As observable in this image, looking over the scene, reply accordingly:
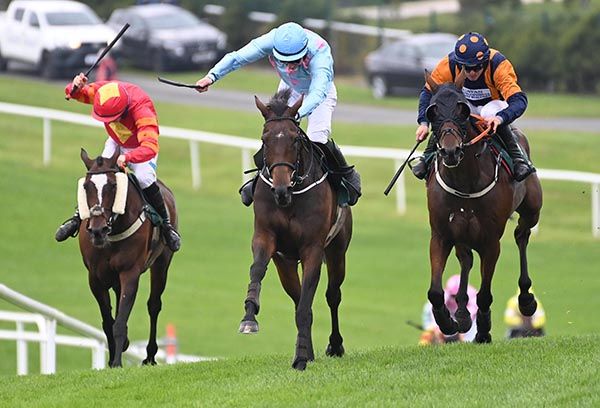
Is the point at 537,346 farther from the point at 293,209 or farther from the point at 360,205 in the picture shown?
the point at 360,205

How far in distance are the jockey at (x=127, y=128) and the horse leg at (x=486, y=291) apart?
97.5 inches

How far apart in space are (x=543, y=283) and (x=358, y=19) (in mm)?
20816

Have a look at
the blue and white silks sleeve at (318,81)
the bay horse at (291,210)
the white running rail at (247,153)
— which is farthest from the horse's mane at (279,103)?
the white running rail at (247,153)

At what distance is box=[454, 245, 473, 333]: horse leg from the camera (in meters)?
10.9

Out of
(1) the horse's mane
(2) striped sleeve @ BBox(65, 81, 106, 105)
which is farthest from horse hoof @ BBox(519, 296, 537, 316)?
(2) striped sleeve @ BBox(65, 81, 106, 105)

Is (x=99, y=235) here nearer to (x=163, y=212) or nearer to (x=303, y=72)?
(x=163, y=212)

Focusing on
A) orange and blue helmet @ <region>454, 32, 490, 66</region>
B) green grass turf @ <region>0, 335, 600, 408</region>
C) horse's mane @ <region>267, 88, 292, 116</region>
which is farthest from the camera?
orange and blue helmet @ <region>454, 32, 490, 66</region>

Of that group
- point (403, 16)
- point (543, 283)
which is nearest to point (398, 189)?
point (543, 283)

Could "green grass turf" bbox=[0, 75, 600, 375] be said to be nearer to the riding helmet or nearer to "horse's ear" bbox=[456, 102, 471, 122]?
the riding helmet

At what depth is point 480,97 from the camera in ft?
35.2

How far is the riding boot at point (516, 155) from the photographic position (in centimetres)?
1059

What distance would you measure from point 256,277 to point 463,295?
221 centimetres

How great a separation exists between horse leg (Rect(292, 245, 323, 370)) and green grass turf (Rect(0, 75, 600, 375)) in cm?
738

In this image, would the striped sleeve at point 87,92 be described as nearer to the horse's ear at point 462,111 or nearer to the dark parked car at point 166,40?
the horse's ear at point 462,111
